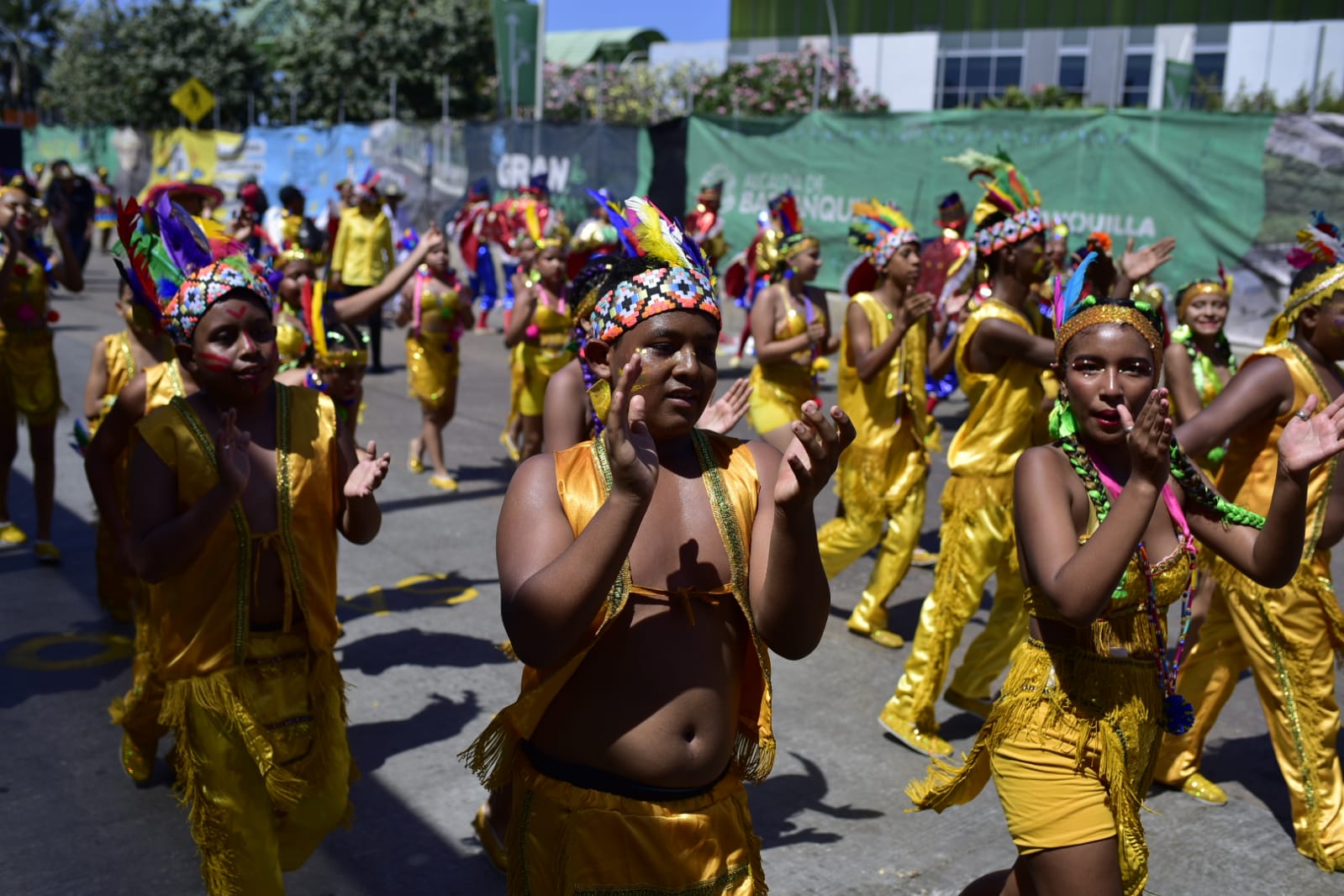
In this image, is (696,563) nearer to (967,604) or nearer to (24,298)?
(967,604)

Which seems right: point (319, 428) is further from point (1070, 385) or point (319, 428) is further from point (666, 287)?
point (1070, 385)

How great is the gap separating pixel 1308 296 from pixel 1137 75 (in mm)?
32541

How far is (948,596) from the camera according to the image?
5.15 meters

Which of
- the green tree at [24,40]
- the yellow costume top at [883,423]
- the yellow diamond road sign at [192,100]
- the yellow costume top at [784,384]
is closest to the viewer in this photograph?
the yellow costume top at [883,423]

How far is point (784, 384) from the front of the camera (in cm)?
721

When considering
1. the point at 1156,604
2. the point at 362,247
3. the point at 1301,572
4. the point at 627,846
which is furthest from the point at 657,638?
the point at 362,247

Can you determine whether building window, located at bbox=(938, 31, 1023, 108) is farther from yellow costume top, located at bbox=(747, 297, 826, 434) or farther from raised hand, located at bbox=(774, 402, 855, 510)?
raised hand, located at bbox=(774, 402, 855, 510)

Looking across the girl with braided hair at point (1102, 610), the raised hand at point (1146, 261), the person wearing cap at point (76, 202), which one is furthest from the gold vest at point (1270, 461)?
the person wearing cap at point (76, 202)

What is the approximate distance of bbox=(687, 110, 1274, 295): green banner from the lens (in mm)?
13227

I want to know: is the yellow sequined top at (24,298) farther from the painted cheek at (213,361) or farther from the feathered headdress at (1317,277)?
the feathered headdress at (1317,277)

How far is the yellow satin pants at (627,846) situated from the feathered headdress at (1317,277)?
9.75ft

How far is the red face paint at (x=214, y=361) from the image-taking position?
3.42 m

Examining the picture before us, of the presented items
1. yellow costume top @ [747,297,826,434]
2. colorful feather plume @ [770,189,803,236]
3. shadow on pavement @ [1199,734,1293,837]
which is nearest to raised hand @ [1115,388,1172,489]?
shadow on pavement @ [1199,734,1293,837]

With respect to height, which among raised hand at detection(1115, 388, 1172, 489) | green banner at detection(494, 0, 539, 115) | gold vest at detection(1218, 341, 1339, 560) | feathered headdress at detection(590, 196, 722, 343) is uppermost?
green banner at detection(494, 0, 539, 115)
